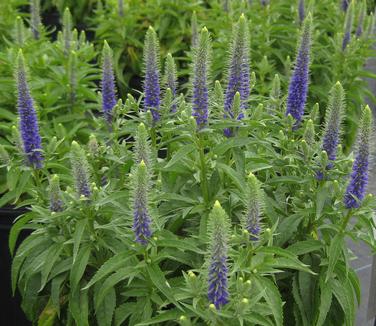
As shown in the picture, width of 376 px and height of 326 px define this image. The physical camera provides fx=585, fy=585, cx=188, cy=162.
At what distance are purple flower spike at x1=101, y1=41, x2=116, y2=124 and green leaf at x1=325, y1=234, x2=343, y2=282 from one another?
156 cm

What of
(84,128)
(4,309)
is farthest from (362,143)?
(4,309)

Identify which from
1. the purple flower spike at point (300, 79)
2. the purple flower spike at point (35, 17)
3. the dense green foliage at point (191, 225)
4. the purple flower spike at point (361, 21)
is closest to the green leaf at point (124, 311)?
the dense green foliage at point (191, 225)

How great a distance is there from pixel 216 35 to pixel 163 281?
12.6 ft

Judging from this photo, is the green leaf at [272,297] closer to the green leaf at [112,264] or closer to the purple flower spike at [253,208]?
the purple flower spike at [253,208]

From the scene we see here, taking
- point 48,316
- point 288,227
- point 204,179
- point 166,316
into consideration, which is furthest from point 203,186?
point 48,316

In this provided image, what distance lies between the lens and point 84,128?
191 inches

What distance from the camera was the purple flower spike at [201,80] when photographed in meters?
2.65

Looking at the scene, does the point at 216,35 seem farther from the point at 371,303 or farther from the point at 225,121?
the point at 371,303

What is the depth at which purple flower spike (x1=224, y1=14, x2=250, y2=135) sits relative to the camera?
279 cm

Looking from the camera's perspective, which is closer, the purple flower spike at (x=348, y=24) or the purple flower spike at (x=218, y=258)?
the purple flower spike at (x=218, y=258)

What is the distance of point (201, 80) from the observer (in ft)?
8.95

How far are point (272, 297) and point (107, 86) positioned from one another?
→ 1.66 m

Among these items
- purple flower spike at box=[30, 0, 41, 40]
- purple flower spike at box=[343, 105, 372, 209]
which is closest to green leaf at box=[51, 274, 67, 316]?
purple flower spike at box=[343, 105, 372, 209]

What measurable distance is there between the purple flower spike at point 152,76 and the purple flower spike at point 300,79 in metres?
0.78
